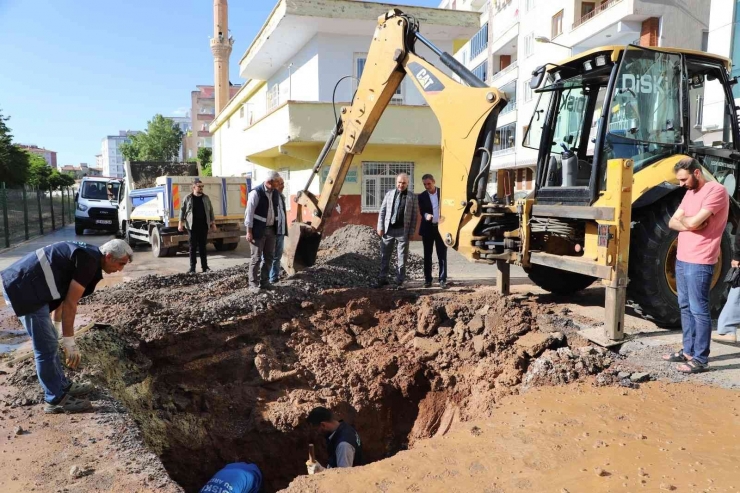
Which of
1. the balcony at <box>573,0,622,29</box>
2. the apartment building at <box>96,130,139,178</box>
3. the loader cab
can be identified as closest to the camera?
the loader cab

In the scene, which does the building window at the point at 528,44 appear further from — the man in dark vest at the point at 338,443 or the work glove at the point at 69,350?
the work glove at the point at 69,350

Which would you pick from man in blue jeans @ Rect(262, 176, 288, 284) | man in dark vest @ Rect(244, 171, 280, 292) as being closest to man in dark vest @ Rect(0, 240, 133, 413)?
man in dark vest @ Rect(244, 171, 280, 292)

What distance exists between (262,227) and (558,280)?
13.3ft

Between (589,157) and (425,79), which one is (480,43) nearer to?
(589,157)

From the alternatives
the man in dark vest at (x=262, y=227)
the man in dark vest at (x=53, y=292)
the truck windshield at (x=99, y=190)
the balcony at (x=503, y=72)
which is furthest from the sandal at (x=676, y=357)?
the balcony at (x=503, y=72)

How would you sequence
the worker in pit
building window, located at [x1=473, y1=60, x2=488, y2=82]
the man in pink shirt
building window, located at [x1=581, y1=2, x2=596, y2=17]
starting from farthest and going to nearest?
building window, located at [x1=473, y1=60, x2=488, y2=82] < building window, located at [x1=581, y1=2, x2=596, y2=17] < the man in pink shirt < the worker in pit

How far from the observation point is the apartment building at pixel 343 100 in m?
14.2

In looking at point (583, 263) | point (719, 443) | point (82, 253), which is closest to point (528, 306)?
point (583, 263)

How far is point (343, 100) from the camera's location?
1548cm

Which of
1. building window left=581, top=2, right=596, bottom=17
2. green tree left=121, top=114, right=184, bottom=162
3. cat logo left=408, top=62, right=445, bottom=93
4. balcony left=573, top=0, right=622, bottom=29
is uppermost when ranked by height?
building window left=581, top=2, right=596, bottom=17

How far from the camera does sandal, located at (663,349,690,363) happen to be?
14.6ft

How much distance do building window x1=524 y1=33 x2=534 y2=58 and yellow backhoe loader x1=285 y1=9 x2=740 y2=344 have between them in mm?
24558

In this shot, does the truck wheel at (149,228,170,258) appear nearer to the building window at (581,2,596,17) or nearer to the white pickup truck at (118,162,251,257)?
the white pickup truck at (118,162,251,257)

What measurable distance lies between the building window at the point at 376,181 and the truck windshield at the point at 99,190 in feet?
35.6
